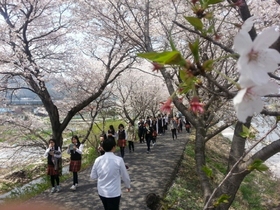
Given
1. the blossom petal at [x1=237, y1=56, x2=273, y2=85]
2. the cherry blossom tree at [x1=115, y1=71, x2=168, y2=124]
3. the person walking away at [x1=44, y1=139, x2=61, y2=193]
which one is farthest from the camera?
the cherry blossom tree at [x1=115, y1=71, x2=168, y2=124]

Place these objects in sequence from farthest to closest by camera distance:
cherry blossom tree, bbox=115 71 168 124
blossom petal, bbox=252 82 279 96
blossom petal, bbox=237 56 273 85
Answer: cherry blossom tree, bbox=115 71 168 124, blossom petal, bbox=252 82 279 96, blossom petal, bbox=237 56 273 85

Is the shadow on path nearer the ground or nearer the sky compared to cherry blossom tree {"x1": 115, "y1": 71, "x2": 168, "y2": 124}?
nearer the ground

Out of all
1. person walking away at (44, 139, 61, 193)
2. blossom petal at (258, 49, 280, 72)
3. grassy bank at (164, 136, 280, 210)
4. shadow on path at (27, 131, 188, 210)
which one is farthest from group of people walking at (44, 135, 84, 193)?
→ blossom petal at (258, 49, 280, 72)

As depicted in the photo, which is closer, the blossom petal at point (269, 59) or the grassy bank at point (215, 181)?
the blossom petal at point (269, 59)

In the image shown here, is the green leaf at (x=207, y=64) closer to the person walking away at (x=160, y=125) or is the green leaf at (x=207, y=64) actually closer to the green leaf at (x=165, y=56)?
the green leaf at (x=165, y=56)

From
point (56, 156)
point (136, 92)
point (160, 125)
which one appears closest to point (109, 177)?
point (56, 156)

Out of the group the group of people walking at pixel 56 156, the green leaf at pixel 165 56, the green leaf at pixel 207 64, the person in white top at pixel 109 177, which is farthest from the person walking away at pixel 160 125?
the green leaf at pixel 165 56

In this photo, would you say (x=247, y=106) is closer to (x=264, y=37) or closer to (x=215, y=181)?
(x=264, y=37)

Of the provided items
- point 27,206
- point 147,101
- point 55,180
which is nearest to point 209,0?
point 27,206

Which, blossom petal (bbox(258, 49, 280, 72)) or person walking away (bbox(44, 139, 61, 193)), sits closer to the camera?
blossom petal (bbox(258, 49, 280, 72))

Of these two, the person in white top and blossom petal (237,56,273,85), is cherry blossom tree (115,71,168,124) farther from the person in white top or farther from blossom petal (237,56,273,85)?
blossom petal (237,56,273,85)

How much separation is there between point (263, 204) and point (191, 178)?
2.85 m

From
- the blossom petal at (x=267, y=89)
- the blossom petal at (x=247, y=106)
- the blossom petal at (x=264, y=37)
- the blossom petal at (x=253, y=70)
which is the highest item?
the blossom petal at (x=264, y=37)

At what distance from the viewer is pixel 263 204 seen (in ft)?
35.5
